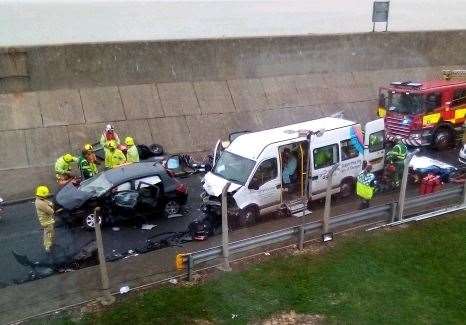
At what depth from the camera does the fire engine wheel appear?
15.5 m

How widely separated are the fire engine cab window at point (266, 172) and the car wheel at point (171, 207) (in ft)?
7.11

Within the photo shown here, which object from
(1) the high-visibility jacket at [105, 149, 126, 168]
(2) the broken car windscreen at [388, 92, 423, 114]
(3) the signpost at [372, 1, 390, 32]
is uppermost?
(3) the signpost at [372, 1, 390, 32]

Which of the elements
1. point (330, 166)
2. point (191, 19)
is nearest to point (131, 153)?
point (330, 166)

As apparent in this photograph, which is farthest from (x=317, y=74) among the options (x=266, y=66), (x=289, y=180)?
(x=289, y=180)

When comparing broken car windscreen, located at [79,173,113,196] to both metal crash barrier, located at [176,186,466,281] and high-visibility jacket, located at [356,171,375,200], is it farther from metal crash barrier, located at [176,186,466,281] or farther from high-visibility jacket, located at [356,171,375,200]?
high-visibility jacket, located at [356,171,375,200]

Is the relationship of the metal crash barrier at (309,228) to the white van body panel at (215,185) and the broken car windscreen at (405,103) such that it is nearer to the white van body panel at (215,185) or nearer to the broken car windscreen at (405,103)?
the white van body panel at (215,185)

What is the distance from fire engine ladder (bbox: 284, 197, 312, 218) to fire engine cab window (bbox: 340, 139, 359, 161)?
1489 millimetres

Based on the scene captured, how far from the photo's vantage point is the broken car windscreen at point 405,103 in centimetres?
1500

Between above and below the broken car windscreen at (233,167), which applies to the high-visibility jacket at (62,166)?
below

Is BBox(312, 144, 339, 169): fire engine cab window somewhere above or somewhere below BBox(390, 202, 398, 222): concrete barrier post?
above

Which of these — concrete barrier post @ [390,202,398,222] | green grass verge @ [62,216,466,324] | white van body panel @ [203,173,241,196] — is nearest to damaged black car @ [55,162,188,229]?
white van body panel @ [203,173,241,196]

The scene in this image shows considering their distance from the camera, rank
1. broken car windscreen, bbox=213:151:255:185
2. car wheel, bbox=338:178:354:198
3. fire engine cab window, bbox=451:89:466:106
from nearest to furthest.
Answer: broken car windscreen, bbox=213:151:255:185
car wheel, bbox=338:178:354:198
fire engine cab window, bbox=451:89:466:106

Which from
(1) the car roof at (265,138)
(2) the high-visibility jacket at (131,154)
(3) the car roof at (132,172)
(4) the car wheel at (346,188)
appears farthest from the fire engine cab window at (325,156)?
(2) the high-visibility jacket at (131,154)

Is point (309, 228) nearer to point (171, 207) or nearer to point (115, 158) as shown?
point (171, 207)
